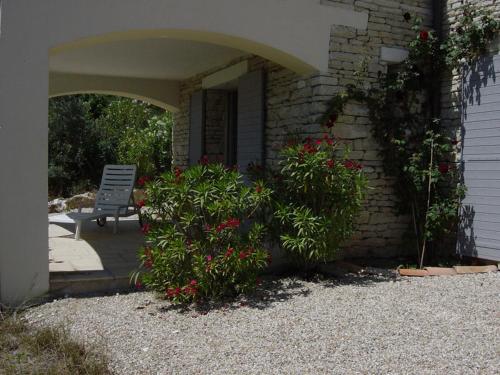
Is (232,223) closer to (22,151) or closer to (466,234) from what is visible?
(22,151)

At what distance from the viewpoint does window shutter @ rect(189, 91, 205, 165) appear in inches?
342

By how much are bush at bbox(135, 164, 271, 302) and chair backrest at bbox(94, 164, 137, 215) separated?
3.21 m

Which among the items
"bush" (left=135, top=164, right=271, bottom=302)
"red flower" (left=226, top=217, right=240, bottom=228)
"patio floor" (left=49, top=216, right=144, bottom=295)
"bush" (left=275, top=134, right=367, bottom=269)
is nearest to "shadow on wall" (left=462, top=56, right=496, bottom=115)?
"bush" (left=275, top=134, right=367, bottom=269)

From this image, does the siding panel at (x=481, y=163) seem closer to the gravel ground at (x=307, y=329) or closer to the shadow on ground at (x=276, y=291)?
the gravel ground at (x=307, y=329)

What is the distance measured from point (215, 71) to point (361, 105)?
304 centimetres

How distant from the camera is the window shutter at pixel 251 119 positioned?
6672 mm

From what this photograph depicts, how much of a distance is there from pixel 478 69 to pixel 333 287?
2.83 m

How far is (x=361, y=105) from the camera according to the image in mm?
5906

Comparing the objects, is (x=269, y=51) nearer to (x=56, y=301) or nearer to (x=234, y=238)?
(x=234, y=238)

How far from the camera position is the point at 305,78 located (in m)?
5.85

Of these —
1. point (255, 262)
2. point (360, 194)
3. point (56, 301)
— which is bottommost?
point (56, 301)

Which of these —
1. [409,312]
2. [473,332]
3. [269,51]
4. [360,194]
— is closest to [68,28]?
[269,51]

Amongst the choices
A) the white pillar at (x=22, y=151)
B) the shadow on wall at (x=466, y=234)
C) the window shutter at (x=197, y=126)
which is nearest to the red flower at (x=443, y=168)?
the shadow on wall at (x=466, y=234)

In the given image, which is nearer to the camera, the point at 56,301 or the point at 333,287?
the point at 56,301
